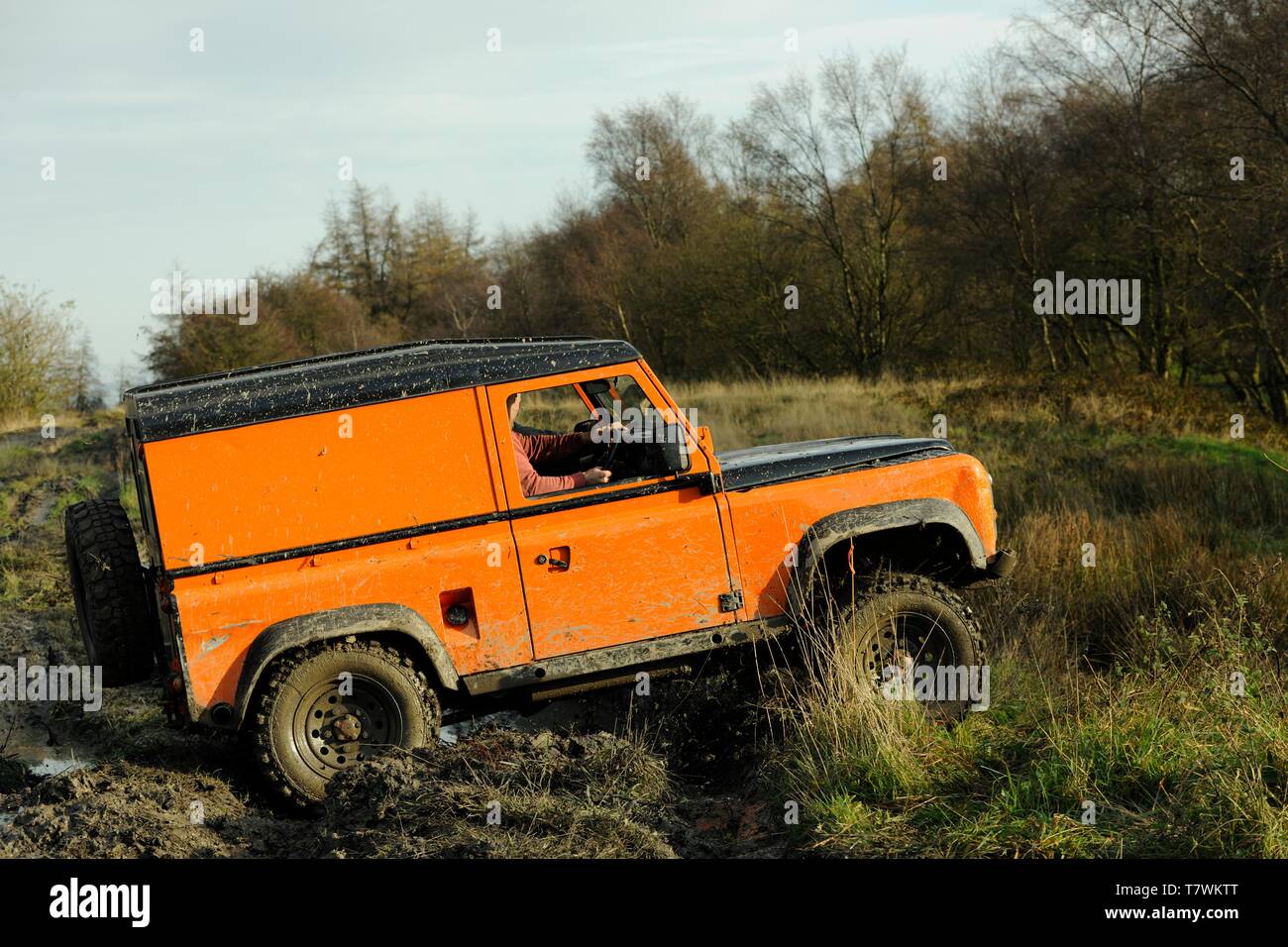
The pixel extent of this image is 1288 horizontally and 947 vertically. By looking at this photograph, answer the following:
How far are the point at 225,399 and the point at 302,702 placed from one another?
149 cm

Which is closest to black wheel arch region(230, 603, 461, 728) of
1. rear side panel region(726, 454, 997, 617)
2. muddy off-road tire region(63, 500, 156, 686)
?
muddy off-road tire region(63, 500, 156, 686)

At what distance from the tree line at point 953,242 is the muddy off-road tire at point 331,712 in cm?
1593

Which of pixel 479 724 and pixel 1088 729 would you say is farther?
pixel 479 724

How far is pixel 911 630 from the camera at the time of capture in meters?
6.36

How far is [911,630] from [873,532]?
56 centimetres

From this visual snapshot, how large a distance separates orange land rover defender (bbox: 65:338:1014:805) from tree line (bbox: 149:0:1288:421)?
14247 millimetres

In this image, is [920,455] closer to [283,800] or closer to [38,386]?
[283,800]

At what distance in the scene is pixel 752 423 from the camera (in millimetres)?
20516

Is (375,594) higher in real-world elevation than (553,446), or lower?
lower

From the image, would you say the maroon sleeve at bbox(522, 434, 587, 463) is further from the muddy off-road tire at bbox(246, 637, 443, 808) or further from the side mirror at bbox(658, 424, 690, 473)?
the muddy off-road tire at bbox(246, 637, 443, 808)
